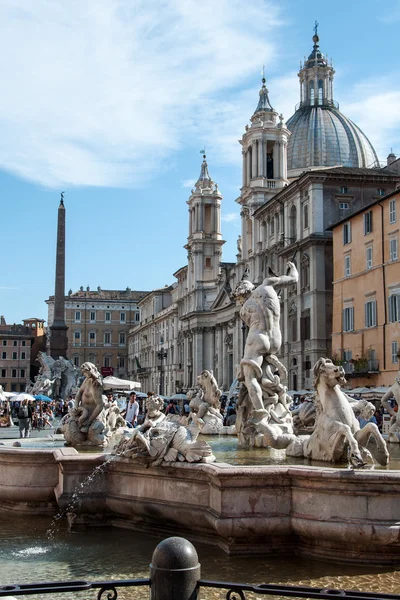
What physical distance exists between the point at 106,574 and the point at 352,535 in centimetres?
187

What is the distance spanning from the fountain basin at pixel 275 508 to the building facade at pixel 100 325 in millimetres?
100366

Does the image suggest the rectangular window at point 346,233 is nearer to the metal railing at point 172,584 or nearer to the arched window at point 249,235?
the arched window at point 249,235

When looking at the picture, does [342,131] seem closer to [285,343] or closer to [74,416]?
[285,343]

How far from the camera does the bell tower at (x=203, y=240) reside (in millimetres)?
76750

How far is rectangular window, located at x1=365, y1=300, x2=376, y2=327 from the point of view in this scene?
35.5 metres

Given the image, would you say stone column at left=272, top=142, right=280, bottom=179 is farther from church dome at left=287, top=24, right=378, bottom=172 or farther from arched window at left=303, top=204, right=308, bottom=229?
arched window at left=303, top=204, right=308, bottom=229

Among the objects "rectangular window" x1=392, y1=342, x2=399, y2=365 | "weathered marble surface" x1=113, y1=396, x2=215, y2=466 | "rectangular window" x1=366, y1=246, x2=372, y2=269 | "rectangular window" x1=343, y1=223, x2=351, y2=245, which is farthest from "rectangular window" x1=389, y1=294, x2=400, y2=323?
"weathered marble surface" x1=113, y1=396, x2=215, y2=466

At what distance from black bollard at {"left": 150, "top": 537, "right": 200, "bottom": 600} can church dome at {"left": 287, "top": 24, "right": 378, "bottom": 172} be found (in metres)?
59.1

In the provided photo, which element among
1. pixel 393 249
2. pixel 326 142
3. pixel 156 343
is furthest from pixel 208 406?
pixel 156 343

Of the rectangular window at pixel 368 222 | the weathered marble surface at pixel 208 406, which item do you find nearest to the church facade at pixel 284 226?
the rectangular window at pixel 368 222

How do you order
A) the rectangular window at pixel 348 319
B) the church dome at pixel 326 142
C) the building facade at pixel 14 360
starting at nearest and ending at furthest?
1. the rectangular window at pixel 348 319
2. the church dome at pixel 326 142
3. the building facade at pixel 14 360

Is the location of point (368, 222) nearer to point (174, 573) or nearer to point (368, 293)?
point (368, 293)

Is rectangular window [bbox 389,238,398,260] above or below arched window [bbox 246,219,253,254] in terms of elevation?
below

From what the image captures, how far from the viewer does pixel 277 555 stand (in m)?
5.89
